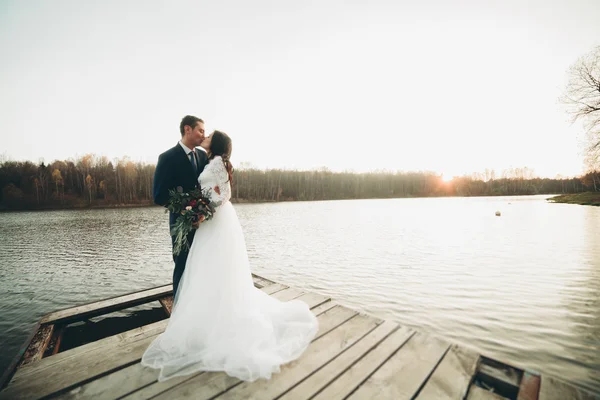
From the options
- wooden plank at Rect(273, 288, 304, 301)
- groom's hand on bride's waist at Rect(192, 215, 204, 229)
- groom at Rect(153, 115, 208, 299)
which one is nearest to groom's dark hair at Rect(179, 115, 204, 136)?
groom at Rect(153, 115, 208, 299)

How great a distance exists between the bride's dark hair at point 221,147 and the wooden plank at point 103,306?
3780mm

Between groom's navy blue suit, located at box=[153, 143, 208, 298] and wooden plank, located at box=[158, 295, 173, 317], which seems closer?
groom's navy blue suit, located at box=[153, 143, 208, 298]

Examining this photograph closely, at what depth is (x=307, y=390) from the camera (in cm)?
241

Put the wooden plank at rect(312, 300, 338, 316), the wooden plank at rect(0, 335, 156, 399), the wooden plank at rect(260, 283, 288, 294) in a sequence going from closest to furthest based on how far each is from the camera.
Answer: the wooden plank at rect(0, 335, 156, 399), the wooden plank at rect(312, 300, 338, 316), the wooden plank at rect(260, 283, 288, 294)

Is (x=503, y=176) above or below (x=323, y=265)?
above

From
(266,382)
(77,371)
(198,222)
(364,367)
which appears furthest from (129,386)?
(364,367)

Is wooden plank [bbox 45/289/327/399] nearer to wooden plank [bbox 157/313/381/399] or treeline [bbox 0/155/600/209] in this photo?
wooden plank [bbox 157/313/381/399]

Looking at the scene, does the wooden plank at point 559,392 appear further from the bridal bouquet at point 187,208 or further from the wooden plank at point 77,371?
the wooden plank at point 77,371

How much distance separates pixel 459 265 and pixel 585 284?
133 inches

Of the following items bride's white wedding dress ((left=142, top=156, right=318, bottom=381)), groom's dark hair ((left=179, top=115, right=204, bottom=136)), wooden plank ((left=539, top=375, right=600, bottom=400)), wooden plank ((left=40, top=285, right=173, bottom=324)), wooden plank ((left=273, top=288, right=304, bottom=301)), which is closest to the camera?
wooden plank ((left=539, top=375, right=600, bottom=400))

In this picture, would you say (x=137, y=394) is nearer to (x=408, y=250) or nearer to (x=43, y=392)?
(x=43, y=392)

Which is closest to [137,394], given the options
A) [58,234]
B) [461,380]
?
[461,380]

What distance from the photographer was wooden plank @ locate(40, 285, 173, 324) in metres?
4.59

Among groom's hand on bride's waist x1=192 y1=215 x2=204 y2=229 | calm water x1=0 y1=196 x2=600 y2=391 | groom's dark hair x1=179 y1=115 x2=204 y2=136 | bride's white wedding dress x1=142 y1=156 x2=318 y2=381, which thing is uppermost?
groom's dark hair x1=179 y1=115 x2=204 y2=136
